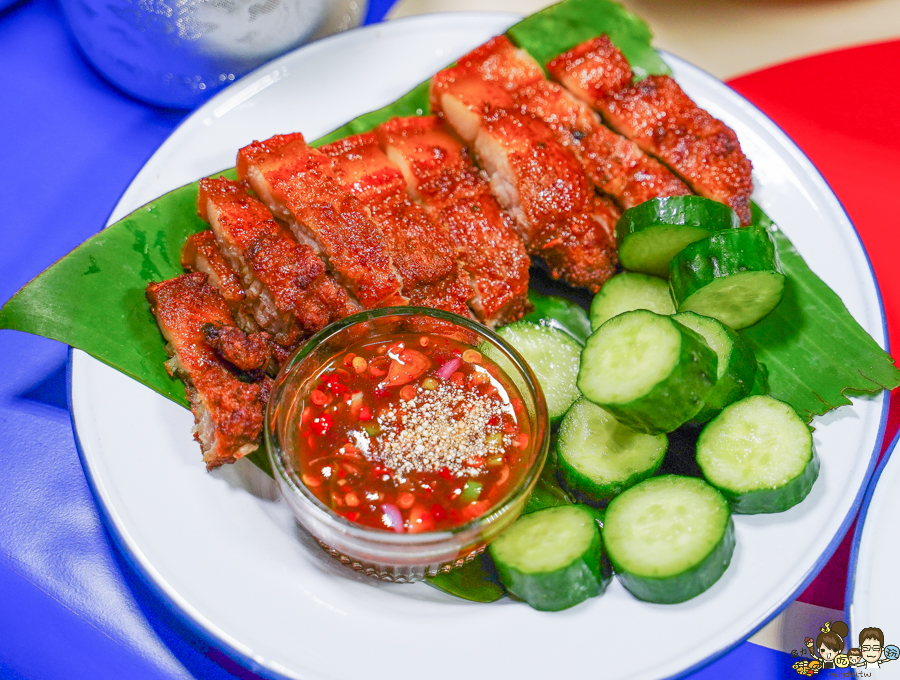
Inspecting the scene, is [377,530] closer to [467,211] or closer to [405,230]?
[405,230]

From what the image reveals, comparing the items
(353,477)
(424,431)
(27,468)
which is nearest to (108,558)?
(27,468)

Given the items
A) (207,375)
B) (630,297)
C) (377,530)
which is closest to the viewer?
(377,530)

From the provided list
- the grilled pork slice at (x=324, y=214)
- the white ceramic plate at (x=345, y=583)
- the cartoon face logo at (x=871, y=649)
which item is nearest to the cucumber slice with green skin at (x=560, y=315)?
the grilled pork slice at (x=324, y=214)

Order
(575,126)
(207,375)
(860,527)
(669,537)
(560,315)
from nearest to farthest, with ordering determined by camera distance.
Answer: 1. (669,537)
2. (207,375)
3. (860,527)
4. (560,315)
5. (575,126)

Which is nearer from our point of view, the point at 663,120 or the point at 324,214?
the point at 324,214

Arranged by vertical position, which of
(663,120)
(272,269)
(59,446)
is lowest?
→ (59,446)

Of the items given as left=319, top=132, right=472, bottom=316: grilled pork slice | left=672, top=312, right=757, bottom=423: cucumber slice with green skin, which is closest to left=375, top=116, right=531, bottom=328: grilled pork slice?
left=319, top=132, right=472, bottom=316: grilled pork slice

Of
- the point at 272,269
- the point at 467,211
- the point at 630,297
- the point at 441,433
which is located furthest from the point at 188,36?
the point at 630,297

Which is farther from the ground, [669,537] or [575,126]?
[575,126]

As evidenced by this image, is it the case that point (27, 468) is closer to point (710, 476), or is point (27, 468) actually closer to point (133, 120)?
point (133, 120)
